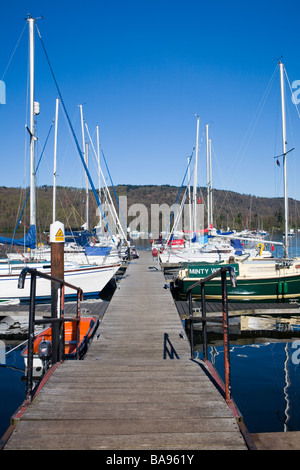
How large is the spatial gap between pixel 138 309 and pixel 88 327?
1.54 meters

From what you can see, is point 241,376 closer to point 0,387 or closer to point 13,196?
point 0,387

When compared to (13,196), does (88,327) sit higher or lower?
lower

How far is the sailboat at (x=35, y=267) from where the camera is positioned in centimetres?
1502

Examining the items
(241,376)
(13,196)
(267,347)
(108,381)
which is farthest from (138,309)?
(13,196)

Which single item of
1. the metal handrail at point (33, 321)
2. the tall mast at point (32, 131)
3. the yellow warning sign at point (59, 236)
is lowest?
the metal handrail at point (33, 321)

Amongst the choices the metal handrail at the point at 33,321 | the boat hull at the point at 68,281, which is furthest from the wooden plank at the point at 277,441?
the boat hull at the point at 68,281

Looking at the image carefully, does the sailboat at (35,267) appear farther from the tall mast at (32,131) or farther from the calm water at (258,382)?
the calm water at (258,382)

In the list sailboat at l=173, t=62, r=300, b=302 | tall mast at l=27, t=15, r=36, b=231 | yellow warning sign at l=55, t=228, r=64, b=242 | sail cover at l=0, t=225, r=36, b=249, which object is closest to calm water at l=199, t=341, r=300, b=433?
yellow warning sign at l=55, t=228, r=64, b=242

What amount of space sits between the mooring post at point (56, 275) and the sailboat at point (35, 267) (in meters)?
9.45

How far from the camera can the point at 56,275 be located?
17.9 ft

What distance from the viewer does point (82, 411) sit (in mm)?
3369

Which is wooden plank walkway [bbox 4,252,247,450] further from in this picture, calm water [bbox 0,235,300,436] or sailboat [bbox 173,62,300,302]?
sailboat [bbox 173,62,300,302]

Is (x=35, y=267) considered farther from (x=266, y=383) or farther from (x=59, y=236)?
(x=266, y=383)

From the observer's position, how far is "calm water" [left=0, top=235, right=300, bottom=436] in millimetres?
5945
